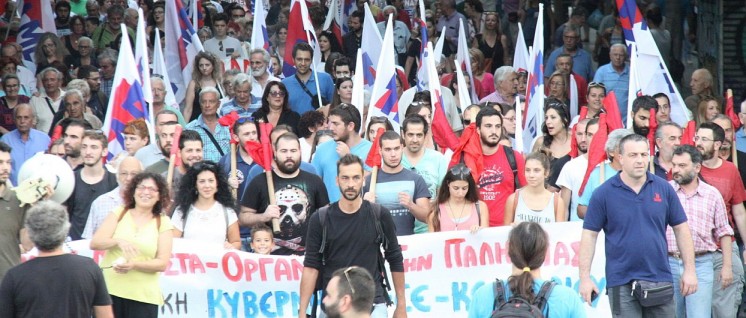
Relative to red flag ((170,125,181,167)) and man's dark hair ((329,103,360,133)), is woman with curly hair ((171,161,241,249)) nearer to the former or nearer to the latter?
red flag ((170,125,181,167))

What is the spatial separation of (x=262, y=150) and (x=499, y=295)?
4357 millimetres

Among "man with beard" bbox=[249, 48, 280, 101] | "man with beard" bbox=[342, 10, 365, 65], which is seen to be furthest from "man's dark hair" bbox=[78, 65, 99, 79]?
Answer: "man with beard" bbox=[342, 10, 365, 65]

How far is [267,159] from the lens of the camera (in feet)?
36.5

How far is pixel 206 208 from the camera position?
10.7 meters

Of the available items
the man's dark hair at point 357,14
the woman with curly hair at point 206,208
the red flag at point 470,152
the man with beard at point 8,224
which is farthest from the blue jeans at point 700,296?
the man's dark hair at point 357,14

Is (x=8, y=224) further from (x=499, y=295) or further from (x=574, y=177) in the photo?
(x=574, y=177)

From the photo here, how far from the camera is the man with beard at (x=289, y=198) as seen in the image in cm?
1095

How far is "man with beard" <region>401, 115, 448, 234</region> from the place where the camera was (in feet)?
38.0

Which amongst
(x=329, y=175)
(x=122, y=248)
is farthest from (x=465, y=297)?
(x=122, y=248)

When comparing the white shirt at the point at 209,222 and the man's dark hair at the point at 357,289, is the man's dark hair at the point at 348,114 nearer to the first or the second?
the white shirt at the point at 209,222

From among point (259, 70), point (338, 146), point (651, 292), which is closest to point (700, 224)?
point (651, 292)

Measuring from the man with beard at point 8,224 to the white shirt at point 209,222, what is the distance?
1252mm

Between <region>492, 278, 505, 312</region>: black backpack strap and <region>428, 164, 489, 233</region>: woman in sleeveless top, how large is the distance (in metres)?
3.77

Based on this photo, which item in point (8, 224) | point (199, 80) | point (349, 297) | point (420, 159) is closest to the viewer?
point (349, 297)
